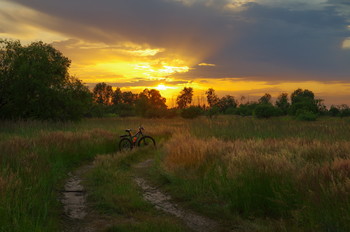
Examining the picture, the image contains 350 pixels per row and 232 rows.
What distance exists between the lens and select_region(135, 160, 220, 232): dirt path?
605 centimetres

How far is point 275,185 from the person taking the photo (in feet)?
21.4

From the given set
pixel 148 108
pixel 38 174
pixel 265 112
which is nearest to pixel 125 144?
pixel 38 174

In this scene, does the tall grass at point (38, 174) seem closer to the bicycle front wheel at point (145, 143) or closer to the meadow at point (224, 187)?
the meadow at point (224, 187)

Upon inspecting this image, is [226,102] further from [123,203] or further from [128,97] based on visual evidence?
[123,203]

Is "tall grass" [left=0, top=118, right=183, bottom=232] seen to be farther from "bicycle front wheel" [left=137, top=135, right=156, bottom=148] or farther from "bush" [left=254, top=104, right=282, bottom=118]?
"bush" [left=254, top=104, right=282, bottom=118]

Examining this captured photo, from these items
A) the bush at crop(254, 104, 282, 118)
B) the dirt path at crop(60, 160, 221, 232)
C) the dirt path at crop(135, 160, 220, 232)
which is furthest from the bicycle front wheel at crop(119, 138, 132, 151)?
the bush at crop(254, 104, 282, 118)

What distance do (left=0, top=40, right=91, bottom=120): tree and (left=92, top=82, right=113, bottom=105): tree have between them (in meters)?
101

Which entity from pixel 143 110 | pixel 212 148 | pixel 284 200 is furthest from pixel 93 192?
pixel 143 110

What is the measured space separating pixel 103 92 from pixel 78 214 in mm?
136682

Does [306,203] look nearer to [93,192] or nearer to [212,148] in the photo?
[212,148]

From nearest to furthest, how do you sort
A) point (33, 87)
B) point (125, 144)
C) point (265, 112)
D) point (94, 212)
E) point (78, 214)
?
point (78, 214)
point (94, 212)
point (125, 144)
point (33, 87)
point (265, 112)

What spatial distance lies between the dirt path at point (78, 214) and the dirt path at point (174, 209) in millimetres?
1504

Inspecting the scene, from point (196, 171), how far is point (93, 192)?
2.98 meters

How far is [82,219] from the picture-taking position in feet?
20.9
